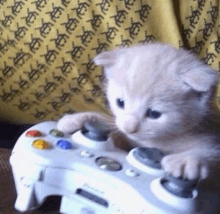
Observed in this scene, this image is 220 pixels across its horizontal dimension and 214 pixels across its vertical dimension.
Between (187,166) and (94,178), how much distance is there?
151 mm

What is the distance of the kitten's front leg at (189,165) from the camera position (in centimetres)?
54

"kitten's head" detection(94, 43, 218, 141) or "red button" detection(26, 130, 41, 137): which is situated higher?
"kitten's head" detection(94, 43, 218, 141)

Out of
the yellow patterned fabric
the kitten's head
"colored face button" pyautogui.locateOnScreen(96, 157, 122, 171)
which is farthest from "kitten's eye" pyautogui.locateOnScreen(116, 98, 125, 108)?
the yellow patterned fabric

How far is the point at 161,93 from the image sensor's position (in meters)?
0.57

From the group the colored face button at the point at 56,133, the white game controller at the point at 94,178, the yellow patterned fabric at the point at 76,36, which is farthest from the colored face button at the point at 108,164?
the yellow patterned fabric at the point at 76,36

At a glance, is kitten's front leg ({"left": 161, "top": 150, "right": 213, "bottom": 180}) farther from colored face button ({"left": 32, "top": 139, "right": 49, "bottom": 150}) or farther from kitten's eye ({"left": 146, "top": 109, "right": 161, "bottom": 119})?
colored face button ({"left": 32, "top": 139, "right": 49, "bottom": 150})

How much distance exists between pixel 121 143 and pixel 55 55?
0.35 meters

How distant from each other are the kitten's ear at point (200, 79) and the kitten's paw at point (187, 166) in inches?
4.6

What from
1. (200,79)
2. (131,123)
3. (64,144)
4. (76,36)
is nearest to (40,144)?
(64,144)

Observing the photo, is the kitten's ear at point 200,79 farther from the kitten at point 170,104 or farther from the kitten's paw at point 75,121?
the kitten's paw at point 75,121

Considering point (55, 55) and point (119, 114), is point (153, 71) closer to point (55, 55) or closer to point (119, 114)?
point (119, 114)

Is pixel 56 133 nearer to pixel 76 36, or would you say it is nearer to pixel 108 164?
pixel 108 164

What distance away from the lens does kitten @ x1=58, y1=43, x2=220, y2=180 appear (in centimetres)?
57

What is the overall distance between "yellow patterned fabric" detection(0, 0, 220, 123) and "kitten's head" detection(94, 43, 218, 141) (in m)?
0.31
